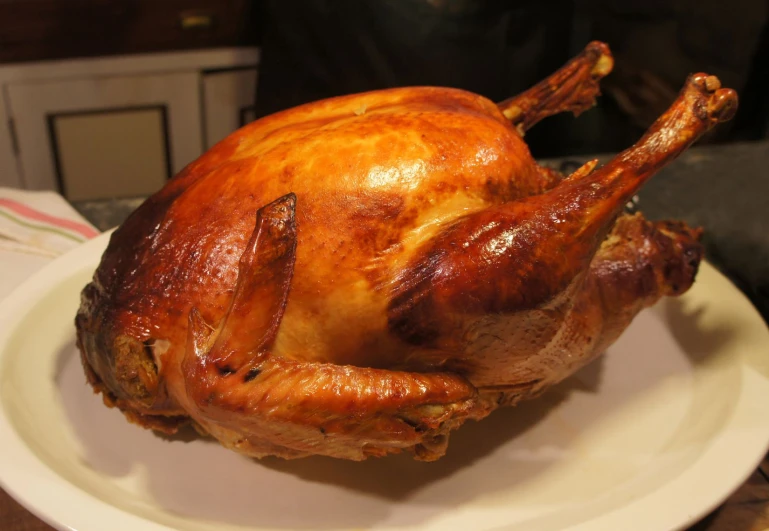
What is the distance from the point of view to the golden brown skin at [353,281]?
70cm

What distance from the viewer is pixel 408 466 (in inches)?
35.0

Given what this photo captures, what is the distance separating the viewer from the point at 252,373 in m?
0.69

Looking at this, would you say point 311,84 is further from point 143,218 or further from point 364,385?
point 364,385

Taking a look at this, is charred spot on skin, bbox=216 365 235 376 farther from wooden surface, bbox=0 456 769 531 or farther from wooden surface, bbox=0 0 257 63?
wooden surface, bbox=0 0 257 63

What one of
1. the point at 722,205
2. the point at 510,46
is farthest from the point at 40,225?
the point at 722,205

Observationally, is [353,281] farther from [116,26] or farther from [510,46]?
[116,26]

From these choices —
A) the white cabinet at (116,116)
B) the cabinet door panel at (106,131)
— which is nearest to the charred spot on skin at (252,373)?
the white cabinet at (116,116)

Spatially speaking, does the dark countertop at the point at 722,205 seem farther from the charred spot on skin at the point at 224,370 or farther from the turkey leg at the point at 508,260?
the charred spot on skin at the point at 224,370

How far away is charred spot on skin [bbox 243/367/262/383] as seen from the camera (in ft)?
2.27

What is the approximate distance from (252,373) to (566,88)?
621mm

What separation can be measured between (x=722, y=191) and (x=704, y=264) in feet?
1.66

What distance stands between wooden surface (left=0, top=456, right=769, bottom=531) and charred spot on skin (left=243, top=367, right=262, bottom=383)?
0.33 meters

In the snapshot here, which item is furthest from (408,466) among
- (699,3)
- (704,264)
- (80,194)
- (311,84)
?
(80,194)

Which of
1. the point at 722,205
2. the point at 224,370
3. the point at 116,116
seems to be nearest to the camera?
the point at 224,370
